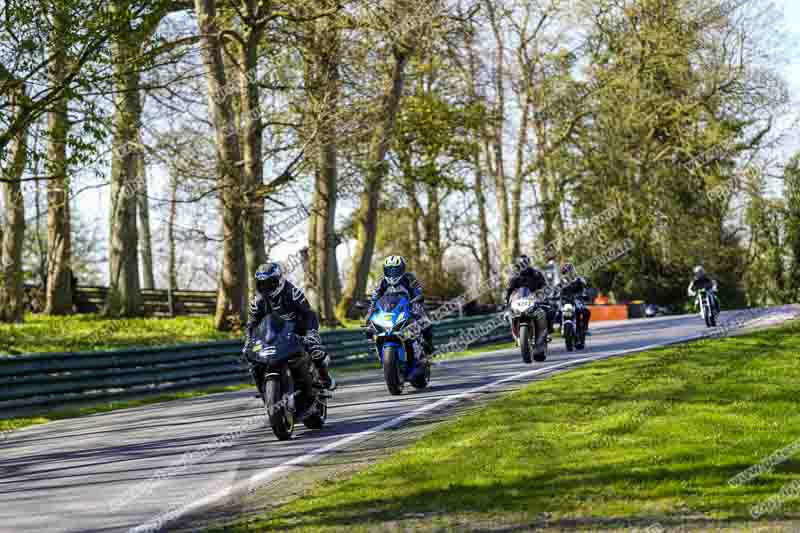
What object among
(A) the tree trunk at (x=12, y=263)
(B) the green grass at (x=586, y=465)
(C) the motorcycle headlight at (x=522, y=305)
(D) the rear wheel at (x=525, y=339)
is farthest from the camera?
(A) the tree trunk at (x=12, y=263)

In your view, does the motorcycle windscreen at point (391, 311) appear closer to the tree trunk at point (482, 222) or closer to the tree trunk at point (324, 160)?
the tree trunk at point (324, 160)

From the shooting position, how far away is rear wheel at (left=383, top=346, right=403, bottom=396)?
13719 millimetres

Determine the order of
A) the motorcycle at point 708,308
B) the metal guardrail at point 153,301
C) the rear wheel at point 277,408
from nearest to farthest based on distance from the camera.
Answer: the rear wheel at point 277,408 → the motorcycle at point 708,308 → the metal guardrail at point 153,301

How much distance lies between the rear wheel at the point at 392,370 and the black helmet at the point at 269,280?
3.23 metres

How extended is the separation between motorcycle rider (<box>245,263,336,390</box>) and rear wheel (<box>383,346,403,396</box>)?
284cm

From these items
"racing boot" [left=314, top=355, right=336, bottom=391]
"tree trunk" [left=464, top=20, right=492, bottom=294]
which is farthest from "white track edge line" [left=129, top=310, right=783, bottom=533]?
"tree trunk" [left=464, top=20, right=492, bottom=294]

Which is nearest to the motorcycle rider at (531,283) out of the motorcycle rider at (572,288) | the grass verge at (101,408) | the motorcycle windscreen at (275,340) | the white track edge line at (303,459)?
the white track edge line at (303,459)

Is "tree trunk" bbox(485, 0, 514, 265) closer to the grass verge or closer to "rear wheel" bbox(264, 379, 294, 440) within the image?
the grass verge

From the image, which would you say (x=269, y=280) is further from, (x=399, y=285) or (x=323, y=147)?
(x=323, y=147)

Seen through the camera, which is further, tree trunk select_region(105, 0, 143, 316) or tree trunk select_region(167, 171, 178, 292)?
tree trunk select_region(105, 0, 143, 316)

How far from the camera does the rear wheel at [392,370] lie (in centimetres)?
1372

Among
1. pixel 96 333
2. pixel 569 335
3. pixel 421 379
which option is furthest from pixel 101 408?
pixel 569 335

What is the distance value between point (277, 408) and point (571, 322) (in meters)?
11.9

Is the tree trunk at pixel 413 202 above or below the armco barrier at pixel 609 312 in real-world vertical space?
above
